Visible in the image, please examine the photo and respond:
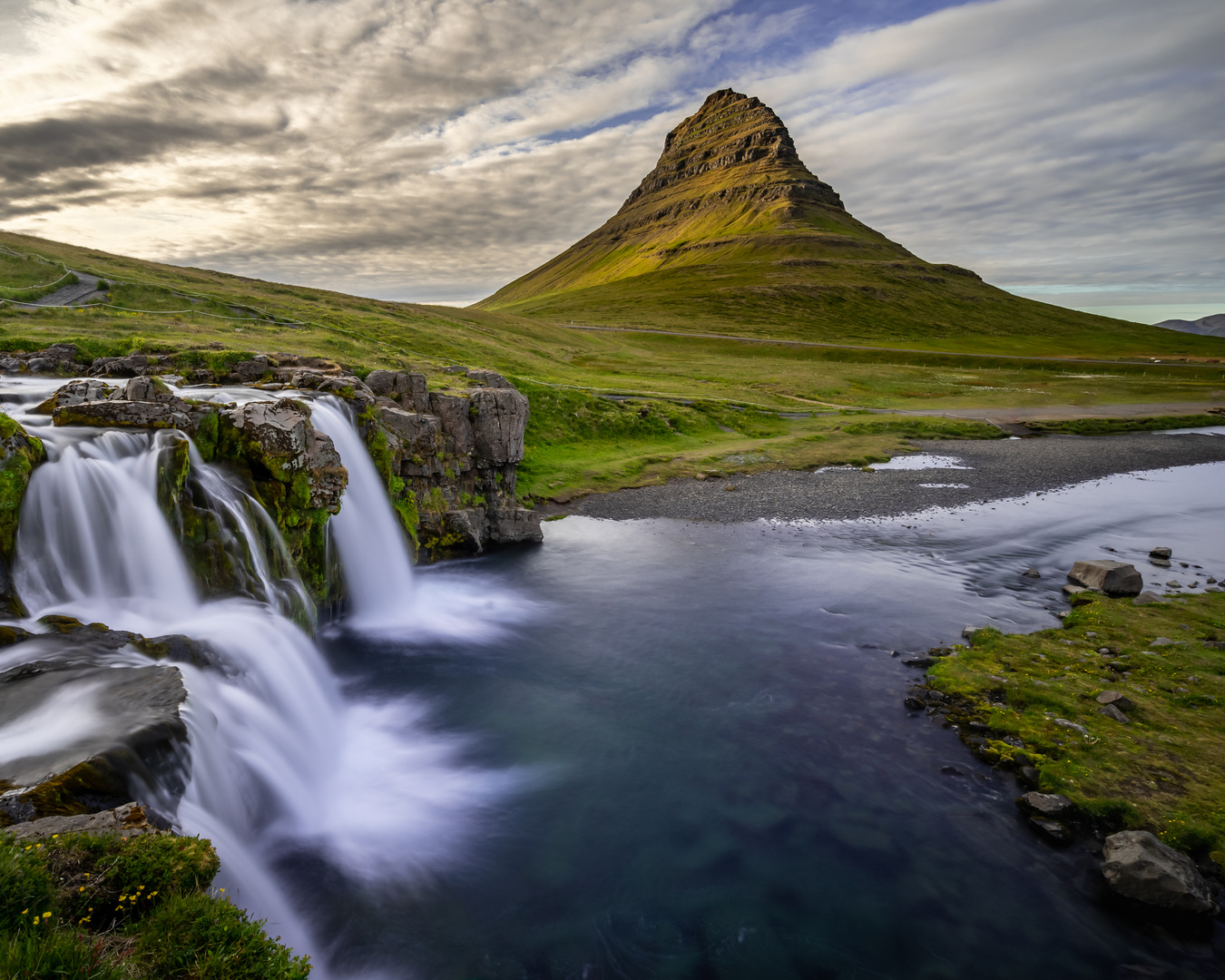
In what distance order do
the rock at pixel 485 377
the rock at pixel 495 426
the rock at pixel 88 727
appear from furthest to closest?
the rock at pixel 485 377 < the rock at pixel 495 426 < the rock at pixel 88 727

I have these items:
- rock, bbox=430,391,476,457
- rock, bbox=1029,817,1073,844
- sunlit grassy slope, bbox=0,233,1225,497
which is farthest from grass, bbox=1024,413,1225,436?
rock, bbox=1029,817,1073,844

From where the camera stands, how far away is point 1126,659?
60.0 ft

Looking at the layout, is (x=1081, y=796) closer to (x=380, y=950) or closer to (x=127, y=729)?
(x=380, y=950)

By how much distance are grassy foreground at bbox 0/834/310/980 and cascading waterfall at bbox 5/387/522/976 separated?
3.03 meters

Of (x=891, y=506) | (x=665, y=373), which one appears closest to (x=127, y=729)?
(x=891, y=506)

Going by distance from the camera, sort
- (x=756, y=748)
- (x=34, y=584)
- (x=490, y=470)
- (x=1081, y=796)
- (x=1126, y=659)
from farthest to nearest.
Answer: (x=490, y=470) → (x=1126, y=659) → (x=756, y=748) → (x=34, y=584) → (x=1081, y=796)

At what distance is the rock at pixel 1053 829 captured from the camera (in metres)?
12.5

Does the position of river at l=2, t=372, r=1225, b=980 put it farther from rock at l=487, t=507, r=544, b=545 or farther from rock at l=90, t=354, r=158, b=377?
rock at l=90, t=354, r=158, b=377

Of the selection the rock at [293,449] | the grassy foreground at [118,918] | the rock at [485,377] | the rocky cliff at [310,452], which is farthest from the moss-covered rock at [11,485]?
the rock at [485,377]

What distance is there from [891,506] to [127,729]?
1545 inches

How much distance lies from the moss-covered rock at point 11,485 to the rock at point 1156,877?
72.3 ft

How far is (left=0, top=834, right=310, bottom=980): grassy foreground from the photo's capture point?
20.0ft

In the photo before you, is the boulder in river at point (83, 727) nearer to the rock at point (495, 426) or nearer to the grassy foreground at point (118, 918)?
the grassy foreground at point (118, 918)

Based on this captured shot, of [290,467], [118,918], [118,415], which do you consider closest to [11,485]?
[118,415]
